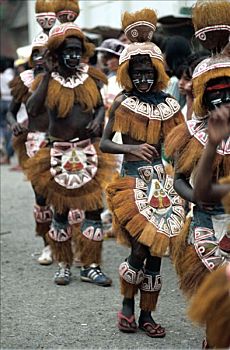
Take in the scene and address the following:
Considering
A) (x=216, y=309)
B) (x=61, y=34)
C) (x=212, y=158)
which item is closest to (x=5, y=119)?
(x=61, y=34)

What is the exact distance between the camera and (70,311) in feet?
16.4

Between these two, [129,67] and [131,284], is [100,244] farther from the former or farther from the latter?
[129,67]

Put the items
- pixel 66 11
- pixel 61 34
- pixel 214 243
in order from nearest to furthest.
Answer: pixel 214 243
pixel 61 34
pixel 66 11

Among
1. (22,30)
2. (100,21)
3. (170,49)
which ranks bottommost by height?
(22,30)

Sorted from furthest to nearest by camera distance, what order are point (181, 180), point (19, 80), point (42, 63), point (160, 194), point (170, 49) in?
point (170, 49)
point (19, 80)
point (42, 63)
point (160, 194)
point (181, 180)

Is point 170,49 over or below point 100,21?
over

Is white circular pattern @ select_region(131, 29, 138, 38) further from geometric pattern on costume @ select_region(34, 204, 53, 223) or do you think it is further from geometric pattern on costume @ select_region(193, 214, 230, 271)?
geometric pattern on costume @ select_region(34, 204, 53, 223)

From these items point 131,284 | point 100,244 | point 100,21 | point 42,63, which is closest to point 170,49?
point 42,63

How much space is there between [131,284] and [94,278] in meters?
1.23

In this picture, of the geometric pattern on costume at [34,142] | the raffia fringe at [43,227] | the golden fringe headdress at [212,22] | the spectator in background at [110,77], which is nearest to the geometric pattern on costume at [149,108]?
the golden fringe headdress at [212,22]

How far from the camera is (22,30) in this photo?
27891 millimetres

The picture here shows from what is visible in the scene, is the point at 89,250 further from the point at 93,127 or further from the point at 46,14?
the point at 46,14

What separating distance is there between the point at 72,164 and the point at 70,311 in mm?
1198

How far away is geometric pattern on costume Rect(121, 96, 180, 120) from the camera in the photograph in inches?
175
